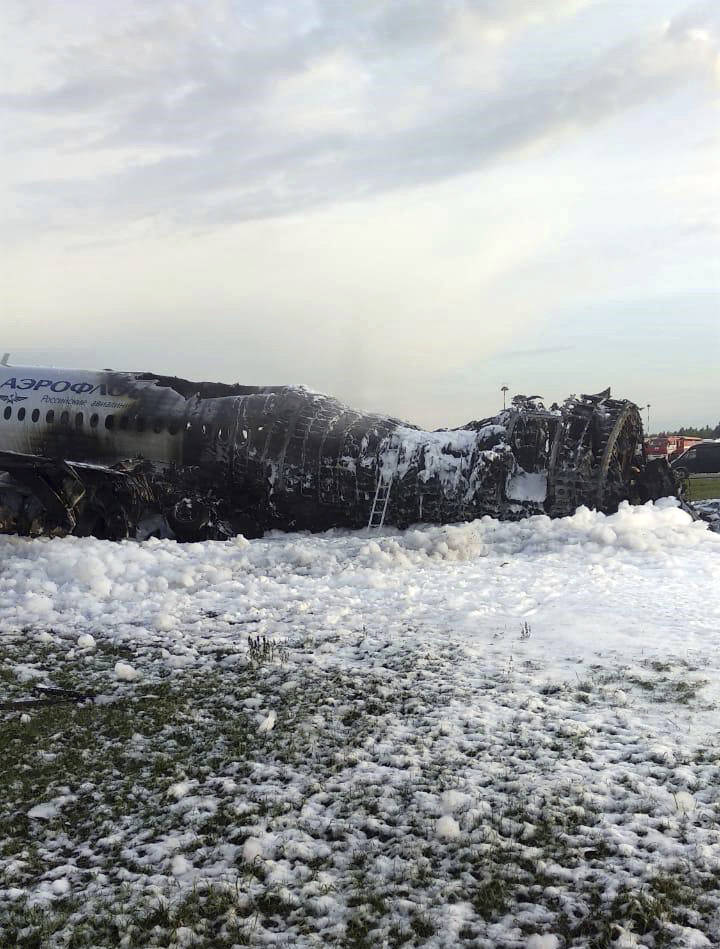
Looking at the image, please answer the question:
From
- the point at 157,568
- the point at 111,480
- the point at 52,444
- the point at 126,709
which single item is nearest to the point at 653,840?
the point at 126,709

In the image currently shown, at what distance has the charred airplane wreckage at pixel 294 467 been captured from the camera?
15.8 metres

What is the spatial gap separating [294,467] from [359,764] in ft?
37.0

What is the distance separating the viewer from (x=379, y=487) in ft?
54.1

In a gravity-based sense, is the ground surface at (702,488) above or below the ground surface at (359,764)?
above

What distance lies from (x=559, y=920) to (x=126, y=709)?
4.54m

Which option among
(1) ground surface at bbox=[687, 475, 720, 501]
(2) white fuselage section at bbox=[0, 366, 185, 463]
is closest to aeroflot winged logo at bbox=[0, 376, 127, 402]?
(2) white fuselage section at bbox=[0, 366, 185, 463]

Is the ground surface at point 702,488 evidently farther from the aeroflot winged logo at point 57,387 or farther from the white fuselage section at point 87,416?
A: the aeroflot winged logo at point 57,387

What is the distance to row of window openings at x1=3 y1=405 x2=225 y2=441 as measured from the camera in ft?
57.8

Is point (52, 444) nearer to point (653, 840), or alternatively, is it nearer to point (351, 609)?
point (351, 609)

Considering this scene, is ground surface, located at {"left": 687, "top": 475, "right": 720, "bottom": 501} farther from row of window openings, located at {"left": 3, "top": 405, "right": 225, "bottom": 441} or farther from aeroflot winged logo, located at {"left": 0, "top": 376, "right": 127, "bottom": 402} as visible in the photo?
aeroflot winged logo, located at {"left": 0, "top": 376, "right": 127, "bottom": 402}

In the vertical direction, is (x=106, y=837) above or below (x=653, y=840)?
below

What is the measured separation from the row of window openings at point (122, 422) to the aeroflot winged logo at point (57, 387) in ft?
1.38

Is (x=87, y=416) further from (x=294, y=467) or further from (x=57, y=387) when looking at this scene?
(x=294, y=467)

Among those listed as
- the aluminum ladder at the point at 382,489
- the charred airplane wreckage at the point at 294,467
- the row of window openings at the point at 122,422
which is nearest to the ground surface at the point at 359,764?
the charred airplane wreckage at the point at 294,467
